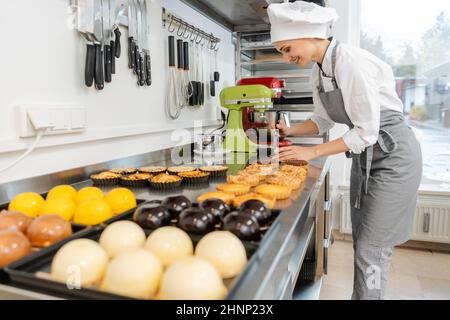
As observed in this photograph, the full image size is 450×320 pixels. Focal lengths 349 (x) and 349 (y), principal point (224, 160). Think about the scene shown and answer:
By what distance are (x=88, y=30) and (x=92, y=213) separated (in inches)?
30.5

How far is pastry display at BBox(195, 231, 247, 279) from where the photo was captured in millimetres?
583

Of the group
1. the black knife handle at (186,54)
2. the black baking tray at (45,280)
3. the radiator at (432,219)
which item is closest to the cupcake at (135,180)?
the black baking tray at (45,280)

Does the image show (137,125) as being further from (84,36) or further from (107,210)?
(107,210)

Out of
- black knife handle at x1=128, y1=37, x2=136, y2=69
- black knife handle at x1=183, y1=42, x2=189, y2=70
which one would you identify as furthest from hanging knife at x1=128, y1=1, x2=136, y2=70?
black knife handle at x1=183, y1=42, x2=189, y2=70

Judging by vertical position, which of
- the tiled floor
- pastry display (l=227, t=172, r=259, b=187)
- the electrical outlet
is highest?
the electrical outlet

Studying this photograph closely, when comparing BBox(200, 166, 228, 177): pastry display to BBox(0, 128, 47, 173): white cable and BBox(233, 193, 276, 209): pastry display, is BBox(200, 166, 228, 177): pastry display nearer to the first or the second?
BBox(233, 193, 276, 209): pastry display

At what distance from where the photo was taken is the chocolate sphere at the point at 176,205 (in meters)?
0.77

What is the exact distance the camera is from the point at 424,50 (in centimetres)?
290

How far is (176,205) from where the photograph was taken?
791 millimetres

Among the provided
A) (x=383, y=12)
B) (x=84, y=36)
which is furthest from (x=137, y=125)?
(x=383, y=12)

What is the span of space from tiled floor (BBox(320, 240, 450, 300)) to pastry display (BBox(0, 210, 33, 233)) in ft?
6.07

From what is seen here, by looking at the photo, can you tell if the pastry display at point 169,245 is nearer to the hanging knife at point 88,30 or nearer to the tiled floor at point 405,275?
the hanging knife at point 88,30

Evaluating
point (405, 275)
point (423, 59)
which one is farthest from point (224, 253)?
point (423, 59)

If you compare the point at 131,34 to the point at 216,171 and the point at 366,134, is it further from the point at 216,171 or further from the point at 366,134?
the point at 366,134
